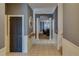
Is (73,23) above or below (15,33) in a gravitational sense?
above

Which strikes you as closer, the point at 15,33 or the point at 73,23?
the point at 73,23

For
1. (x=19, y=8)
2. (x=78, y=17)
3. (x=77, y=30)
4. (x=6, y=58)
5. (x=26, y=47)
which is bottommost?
(x=26, y=47)

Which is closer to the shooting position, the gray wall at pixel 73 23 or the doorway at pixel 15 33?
the gray wall at pixel 73 23

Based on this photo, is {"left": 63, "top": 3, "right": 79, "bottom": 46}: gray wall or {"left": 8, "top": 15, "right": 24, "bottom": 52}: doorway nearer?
{"left": 63, "top": 3, "right": 79, "bottom": 46}: gray wall

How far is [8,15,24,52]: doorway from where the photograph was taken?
18.5 feet

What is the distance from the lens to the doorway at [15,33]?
18.5 feet

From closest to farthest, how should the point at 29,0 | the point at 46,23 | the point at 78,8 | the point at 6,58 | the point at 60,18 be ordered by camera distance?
the point at 6,58 < the point at 29,0 < the point at 78,8 < the point at 60,18 < the point at 46,23

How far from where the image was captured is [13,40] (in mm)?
5703

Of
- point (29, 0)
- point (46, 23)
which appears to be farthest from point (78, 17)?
point (46, 23)

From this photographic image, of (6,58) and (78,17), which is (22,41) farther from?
(6,58)

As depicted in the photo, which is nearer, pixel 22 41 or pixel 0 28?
pixel 0 28

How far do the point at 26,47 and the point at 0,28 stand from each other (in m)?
3.14

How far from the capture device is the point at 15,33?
5.70 m

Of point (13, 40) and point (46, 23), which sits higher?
point (46, 23)
